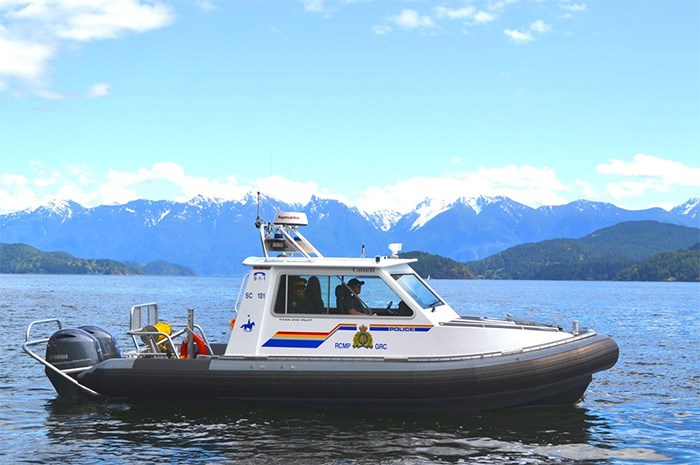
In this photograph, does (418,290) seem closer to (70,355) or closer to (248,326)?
(248,326)

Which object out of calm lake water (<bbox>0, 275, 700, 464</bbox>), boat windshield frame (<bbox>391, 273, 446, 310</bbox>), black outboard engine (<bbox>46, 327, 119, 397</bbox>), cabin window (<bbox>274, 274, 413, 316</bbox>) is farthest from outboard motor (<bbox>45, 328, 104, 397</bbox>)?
boat windshield frame (<bbox>391, 273, 446, 310</bbox>)

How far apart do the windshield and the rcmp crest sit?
0.92 m

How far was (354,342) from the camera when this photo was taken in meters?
12.5

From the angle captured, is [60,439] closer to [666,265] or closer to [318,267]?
[318,267]

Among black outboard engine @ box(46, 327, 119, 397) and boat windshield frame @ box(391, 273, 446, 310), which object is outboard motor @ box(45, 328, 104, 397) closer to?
black outboard engine @ box(46, 327, 119, 397)

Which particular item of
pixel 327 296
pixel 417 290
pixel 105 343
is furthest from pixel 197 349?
pixel 417 290

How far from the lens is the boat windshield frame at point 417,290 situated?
1268 cm

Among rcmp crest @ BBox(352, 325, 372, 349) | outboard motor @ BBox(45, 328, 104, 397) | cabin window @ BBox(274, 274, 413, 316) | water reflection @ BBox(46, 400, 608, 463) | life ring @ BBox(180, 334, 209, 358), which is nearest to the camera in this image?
water reflection @ BBox(46, 400, 608, 463)

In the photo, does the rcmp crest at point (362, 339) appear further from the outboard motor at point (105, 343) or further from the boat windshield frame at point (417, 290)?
the outboard motor at point (105, 343)

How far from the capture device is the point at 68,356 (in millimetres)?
13328

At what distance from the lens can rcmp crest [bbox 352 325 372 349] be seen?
40.8ft

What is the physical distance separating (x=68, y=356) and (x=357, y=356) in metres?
4.81

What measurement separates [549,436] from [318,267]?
13.9 ft

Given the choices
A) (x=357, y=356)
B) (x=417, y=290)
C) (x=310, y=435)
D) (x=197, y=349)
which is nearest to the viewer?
(x=310, y=435)
